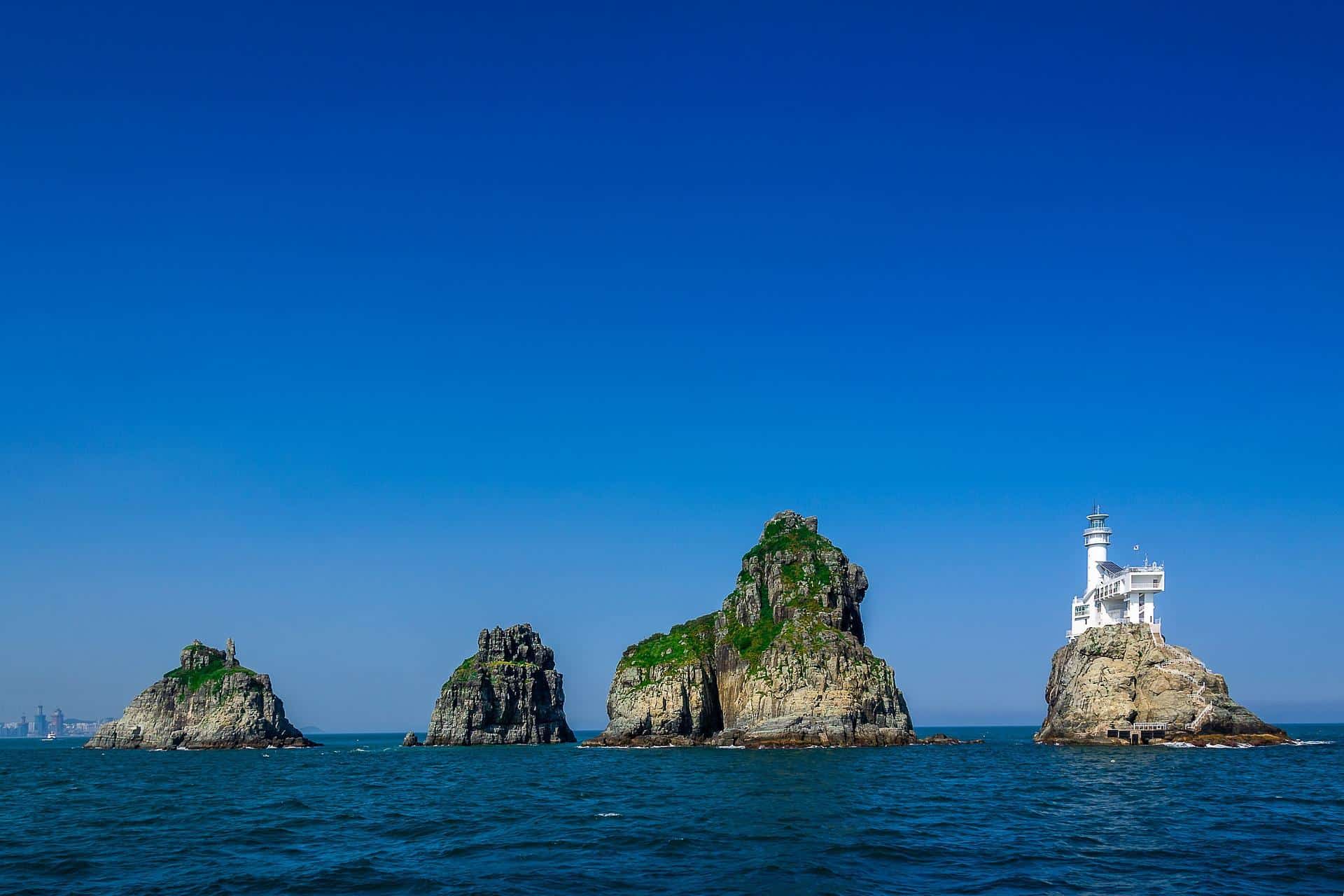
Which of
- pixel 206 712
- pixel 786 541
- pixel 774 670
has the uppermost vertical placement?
pixel 786 541

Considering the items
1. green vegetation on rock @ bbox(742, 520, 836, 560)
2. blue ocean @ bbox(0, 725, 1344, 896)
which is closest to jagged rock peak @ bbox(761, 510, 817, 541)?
green vegetation on rock @ bbox(742, 520, 836, 560)

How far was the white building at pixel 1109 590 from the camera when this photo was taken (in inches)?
4990

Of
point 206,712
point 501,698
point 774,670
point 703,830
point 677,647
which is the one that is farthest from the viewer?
point 501,698

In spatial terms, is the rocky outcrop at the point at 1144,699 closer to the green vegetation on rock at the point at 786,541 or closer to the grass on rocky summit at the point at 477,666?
the green vegetation on rock at the point at 786,541

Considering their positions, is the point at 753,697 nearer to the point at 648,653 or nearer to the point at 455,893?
the point at 648,653

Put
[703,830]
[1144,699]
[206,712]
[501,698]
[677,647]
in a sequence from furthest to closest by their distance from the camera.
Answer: [501,698] → [206,712] → [677,647] → [1144,699] → [703,830]

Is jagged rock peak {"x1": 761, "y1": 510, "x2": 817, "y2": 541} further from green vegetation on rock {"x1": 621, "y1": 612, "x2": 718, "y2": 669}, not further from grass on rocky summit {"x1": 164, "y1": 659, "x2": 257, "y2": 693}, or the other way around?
grass on rocky summit {"x1": 164, "y1": 659, "x2": 257, "y2": 693}

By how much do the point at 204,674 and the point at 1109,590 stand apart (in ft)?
486

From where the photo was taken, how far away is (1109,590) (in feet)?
433

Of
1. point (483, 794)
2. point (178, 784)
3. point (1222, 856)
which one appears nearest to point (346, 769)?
point (178, 784)

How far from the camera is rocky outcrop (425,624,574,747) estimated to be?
160m

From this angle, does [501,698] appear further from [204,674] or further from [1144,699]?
[1144,699]

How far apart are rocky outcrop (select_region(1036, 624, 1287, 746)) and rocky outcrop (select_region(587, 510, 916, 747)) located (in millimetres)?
23762

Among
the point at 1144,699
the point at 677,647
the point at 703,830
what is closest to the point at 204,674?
the point at 677,647
